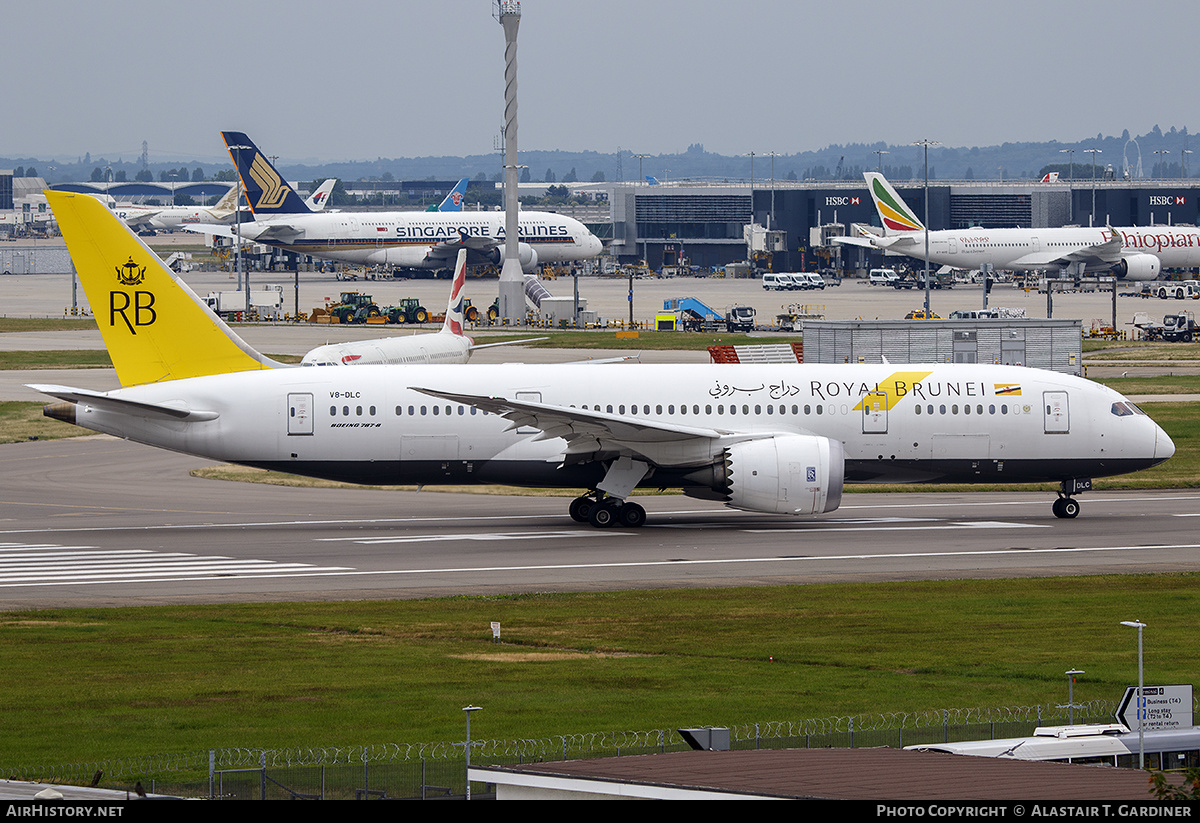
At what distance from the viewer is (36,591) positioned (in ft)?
110

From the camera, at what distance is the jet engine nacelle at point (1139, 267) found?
14038 cm

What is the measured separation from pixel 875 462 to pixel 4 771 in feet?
88.9

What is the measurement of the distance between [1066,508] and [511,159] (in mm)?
80034

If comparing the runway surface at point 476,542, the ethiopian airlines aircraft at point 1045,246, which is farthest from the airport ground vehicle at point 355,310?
the runway surface at point 476,542

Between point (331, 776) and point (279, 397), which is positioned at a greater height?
point (279, 397)

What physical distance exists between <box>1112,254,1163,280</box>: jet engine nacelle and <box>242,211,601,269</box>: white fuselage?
54.9 m

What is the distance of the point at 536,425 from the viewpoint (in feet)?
Result: 133

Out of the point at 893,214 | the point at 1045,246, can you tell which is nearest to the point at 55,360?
the point at 893,214

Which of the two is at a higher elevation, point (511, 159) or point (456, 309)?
point (511, 159)

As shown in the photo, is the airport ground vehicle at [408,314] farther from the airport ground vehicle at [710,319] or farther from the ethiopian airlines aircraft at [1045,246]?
the ethiopian airlines aircraft at [1045,246]

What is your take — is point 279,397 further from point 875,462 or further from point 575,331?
point 575,331

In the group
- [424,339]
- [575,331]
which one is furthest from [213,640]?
[575,331]

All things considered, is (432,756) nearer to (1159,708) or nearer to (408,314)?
(1159,708)

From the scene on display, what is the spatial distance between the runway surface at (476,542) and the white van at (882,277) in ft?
364
